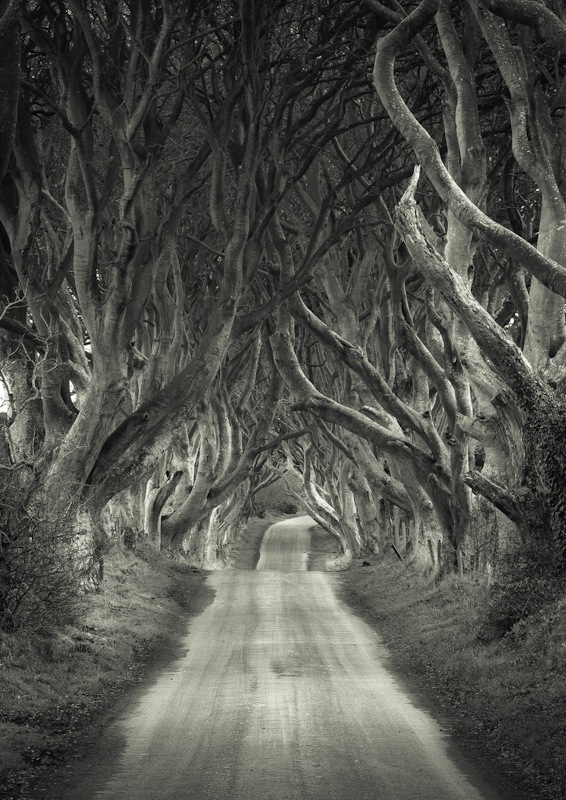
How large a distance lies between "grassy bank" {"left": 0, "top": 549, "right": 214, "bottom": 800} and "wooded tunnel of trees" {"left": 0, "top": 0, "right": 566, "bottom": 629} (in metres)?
0.80

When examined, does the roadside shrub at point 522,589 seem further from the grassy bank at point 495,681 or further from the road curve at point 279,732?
the road curve at point 279,732

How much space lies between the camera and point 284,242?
1917 cm

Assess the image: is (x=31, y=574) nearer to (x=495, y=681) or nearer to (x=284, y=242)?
(x=495, y=681)

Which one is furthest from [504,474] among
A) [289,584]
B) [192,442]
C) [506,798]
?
[192,442]

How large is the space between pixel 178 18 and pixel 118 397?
5814 mm

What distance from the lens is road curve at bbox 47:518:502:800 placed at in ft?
23.0

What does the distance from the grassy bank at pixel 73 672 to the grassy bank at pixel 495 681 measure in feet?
11.0

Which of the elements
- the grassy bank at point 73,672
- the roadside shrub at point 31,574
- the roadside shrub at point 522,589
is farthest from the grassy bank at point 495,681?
the roadside shrub at point 31,574

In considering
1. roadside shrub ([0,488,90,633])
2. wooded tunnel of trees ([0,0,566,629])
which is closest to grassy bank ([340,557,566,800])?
wooded tunnel of trees ([0,0,566,629])

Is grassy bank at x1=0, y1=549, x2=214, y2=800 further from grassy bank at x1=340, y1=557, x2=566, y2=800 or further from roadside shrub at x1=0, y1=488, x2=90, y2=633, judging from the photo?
grassy bank at x1=340, y1=557, x2=566, y2=800

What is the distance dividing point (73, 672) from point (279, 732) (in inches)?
123

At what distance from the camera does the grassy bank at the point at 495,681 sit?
7457 millimetres

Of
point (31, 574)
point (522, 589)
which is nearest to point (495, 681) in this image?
point (522, 589)

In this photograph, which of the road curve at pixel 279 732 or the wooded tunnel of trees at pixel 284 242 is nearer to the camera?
the road curve at pixel 279 732
